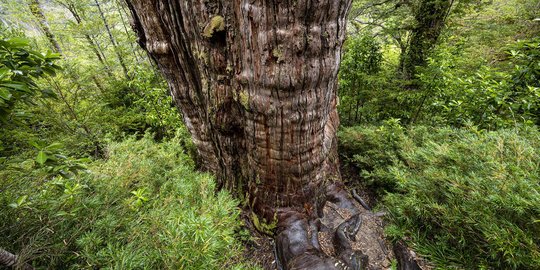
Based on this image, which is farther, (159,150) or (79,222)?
(159,150)

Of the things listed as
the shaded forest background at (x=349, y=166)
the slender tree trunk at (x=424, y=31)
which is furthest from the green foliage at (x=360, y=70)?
the slender tree trunk at (x=424, y=31)

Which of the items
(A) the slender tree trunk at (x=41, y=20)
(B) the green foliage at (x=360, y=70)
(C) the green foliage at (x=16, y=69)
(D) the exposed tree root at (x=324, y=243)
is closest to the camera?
(C) the green foliage at (x=16, y=69)

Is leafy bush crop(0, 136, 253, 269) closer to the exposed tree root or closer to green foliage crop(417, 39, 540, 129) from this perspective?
the exposed tree root

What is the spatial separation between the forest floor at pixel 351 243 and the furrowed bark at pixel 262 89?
184 millimetres

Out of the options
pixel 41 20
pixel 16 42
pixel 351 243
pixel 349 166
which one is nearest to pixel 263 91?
pixel 16 42

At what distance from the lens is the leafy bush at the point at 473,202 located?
1592 mm

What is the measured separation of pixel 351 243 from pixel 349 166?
197 centimetres

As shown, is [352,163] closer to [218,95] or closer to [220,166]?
[220,166]

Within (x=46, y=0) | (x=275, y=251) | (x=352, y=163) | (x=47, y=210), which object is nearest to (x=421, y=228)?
(x=275, y=251)

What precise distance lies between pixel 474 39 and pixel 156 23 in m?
6.77

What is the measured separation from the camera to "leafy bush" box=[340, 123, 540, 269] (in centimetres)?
159

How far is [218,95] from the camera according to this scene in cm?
224

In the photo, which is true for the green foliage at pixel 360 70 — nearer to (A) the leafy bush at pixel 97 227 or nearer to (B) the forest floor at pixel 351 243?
(B) the forest floor at pixel 351 243

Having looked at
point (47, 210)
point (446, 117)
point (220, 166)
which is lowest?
point (220, 166)
